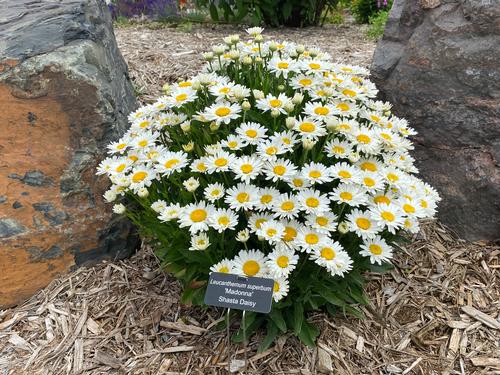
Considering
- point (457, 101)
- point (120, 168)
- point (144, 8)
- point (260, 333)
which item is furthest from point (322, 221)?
point (144, 8)

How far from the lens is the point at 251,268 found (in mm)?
1828

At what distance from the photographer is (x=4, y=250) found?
243 centimetres

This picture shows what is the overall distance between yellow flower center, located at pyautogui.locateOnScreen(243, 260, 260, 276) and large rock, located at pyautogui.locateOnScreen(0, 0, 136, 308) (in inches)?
43.6

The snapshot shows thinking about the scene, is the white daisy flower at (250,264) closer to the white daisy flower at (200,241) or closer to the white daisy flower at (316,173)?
the white daisy flower at (200,241)

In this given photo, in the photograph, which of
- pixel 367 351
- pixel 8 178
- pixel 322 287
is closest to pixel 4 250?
pixel 8 178

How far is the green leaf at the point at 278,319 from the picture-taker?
194 cm

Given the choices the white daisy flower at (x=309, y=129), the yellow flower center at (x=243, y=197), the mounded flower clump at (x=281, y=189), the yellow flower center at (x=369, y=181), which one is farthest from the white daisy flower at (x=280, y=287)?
the white daisy flower at (x=309, y=129)

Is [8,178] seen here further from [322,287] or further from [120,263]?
[322,287]

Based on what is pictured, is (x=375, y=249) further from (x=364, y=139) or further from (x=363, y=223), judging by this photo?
(x=364, y=139)

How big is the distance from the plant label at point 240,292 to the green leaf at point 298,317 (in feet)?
1.28

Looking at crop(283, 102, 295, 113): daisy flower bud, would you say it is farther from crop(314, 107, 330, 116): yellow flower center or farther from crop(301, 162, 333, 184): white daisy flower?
crop(301, 162, 333, 184): white daisy flower

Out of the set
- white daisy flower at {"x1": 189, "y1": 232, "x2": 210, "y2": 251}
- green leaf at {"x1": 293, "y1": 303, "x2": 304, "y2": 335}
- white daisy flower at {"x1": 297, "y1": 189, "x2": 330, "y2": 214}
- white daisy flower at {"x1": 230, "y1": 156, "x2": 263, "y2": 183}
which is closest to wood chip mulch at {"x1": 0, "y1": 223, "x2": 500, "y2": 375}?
green leaf at {"x1": 293, "y1": 303, "x2": 304, "y2": 335}

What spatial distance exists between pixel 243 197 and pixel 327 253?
422 millimetres

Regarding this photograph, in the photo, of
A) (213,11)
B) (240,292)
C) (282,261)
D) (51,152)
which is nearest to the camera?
(240,292)
